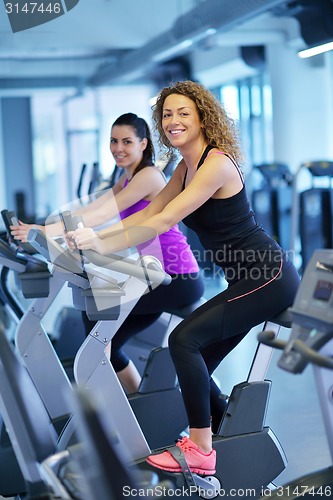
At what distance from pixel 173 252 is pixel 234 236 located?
28.8 inches

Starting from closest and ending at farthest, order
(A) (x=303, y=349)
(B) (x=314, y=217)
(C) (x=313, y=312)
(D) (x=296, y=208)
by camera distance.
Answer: (A) (x=303, y=349)
(C) (x=313, y=312)
(B) (x=314, y=217)
(D) (x=296, y=208)

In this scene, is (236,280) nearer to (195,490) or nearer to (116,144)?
(195,490)

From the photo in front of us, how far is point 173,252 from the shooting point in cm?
330

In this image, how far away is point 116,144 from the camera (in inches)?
138

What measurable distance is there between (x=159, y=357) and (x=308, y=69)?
7.86m

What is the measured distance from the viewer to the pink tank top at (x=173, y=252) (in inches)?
129

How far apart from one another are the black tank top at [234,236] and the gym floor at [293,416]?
0.97m

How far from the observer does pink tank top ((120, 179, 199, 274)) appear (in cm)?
327

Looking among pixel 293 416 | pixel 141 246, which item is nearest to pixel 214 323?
pixel 141 246

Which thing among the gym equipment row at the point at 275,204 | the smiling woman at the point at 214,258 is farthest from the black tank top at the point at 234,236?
the gym equipment row at the point at 275,204

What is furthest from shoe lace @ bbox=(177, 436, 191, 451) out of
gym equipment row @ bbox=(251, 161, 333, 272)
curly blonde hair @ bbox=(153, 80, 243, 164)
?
gym equipment row @ bbox=(251, 161, 333, 272)

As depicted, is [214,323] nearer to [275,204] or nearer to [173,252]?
[173,252]

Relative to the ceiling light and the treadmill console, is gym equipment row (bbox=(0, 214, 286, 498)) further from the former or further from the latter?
the ceiling light

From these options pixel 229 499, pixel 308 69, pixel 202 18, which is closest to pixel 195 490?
pixel 229 499
